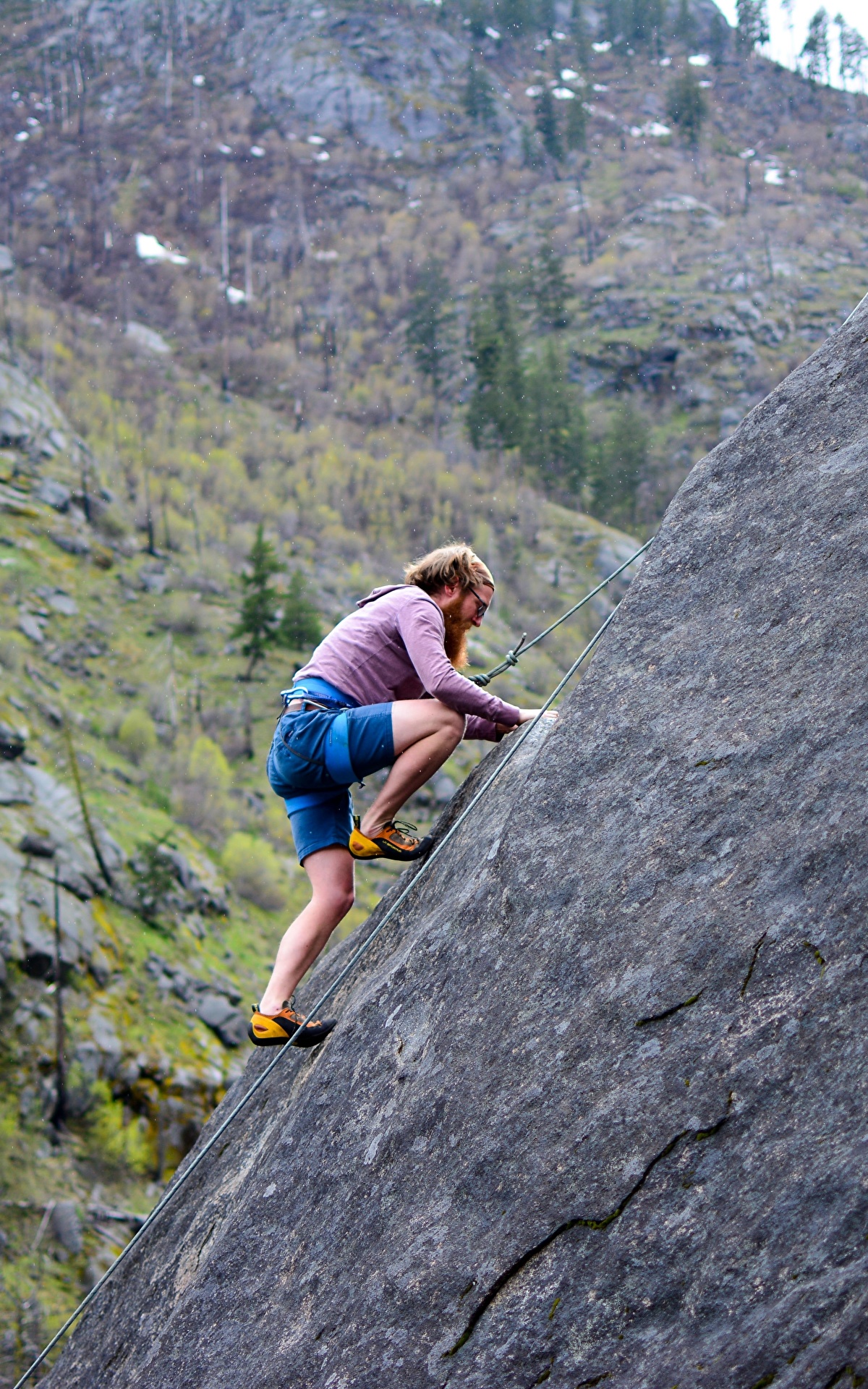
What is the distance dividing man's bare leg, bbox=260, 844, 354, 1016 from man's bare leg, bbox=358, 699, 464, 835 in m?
0.31

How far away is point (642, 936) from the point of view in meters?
2.83

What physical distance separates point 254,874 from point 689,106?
7321cm

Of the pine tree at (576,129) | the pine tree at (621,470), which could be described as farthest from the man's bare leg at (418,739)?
the pine tree at (576,129)

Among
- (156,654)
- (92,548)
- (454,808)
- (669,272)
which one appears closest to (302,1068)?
(454,808)

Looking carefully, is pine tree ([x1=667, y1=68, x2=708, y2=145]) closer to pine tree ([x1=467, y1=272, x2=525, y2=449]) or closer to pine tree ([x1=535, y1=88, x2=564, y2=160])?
pine tree ([x1=535, y1=88, x2=564, y2=160])

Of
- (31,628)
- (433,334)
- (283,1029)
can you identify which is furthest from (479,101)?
(283,1029)

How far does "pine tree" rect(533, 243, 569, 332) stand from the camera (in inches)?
2228

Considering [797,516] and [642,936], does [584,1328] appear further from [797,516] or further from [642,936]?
[797,516]

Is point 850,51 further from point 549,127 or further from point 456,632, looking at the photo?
point 456,632

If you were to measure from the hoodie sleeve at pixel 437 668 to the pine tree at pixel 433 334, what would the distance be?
4743 cm

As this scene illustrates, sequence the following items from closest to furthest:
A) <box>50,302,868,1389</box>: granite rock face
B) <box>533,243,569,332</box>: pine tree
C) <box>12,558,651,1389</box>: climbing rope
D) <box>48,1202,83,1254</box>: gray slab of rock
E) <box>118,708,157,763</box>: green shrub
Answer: <box>50,302,868,1389</box>: granite rock face, <box>12,558,651,1389</box>: climbing rope, <box>48,1202,83,1254</box>: gray slab of rock, <box>118,708,157,763</box>: green shrub, <box>533,243,569,332</box>: pine tree

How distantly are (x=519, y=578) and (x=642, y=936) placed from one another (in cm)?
3386

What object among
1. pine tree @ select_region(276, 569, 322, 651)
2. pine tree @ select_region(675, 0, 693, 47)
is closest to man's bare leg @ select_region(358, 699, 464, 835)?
pine tree @ select_region(276, 569, 322, 651)

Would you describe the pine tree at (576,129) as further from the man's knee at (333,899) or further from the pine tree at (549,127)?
the man's knee at (333,899)
